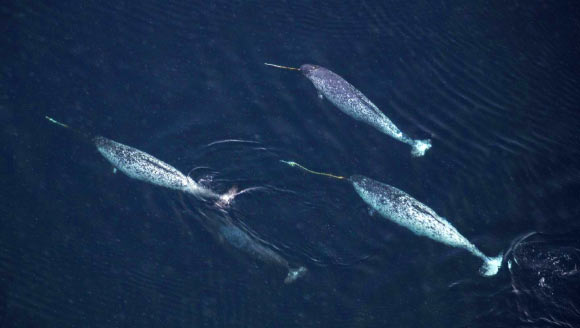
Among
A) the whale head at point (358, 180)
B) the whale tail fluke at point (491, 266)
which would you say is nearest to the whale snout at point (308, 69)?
A: the whale head at point (358, 180)

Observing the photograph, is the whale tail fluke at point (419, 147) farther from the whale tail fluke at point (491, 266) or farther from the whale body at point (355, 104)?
the whale tail fluke at point (491, 266)

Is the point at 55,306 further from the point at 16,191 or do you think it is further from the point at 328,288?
the point at 328,288

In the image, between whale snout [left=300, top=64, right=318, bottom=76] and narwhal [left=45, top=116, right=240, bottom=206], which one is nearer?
narwhal [left=45, top=116, right=240, bottom=206]

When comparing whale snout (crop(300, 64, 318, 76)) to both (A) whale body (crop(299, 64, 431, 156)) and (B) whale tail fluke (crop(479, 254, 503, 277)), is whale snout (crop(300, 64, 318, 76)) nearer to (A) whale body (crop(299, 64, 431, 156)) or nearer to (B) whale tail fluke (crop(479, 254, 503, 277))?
(A) whale body (crop(299, 64, 431, 156))

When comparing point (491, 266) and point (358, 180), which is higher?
point (358, 180)

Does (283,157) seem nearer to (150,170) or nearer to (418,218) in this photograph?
(150,170)

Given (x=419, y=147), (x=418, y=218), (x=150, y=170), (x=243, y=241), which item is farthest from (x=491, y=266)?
(x=150, y=170)

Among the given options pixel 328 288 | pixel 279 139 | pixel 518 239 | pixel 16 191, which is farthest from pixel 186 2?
pixel 518 239

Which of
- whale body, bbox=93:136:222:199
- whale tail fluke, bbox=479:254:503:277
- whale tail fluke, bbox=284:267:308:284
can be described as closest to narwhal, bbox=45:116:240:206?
whale body, bbox=93:136:222:199

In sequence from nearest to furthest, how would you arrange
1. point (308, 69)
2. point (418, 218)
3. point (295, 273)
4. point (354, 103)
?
point (418, 218) → point (295, 273) → point (354, 103) → point (308, 69)
